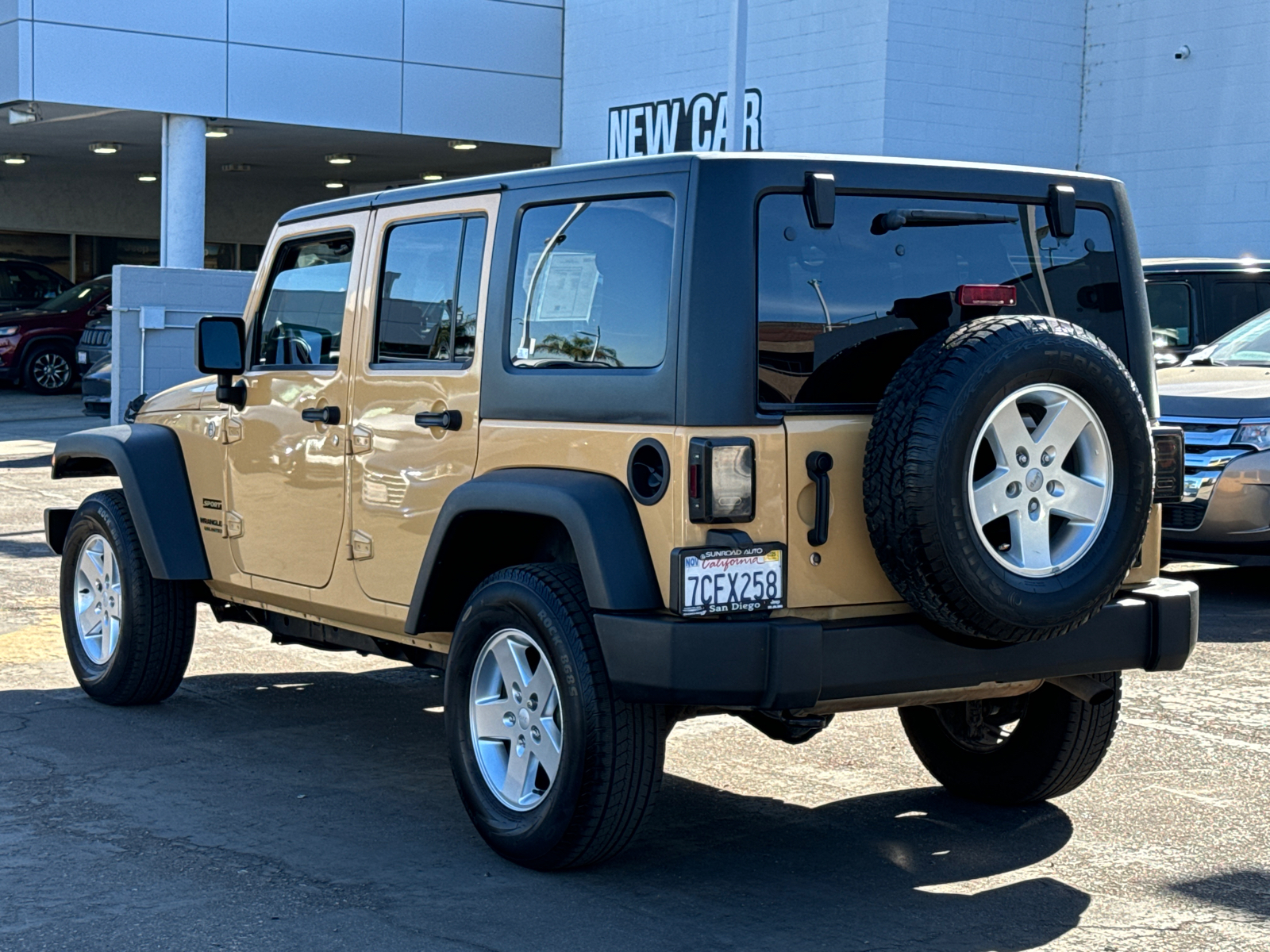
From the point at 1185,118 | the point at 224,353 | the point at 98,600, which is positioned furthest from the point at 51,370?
the point at 224,353

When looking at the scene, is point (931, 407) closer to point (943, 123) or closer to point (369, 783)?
point (369, 783)

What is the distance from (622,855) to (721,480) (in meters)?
1.30

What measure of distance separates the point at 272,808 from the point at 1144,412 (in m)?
2.91

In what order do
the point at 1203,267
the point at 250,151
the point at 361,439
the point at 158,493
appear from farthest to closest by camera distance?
the point at 250,151
the point at 1203,267
the point at 158,493
the point at 361,439

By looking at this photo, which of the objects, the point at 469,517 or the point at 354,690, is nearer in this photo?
the point at 469,517

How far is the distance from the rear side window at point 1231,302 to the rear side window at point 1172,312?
0.14 metres

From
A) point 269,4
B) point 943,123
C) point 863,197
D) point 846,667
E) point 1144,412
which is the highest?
point 269,4

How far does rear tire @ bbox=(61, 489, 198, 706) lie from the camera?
6.63 meters

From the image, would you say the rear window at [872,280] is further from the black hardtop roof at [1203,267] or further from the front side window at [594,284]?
the black hardtop roof at [1203,267]

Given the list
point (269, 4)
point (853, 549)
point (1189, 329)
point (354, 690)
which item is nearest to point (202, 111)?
point (269, 4)

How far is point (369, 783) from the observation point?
5723mm

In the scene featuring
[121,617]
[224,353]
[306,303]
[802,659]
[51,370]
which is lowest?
[121,617]

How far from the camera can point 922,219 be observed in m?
4.73

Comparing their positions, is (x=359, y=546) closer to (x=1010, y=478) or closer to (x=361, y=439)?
(x=361, y=439)
